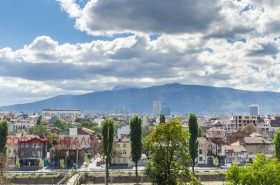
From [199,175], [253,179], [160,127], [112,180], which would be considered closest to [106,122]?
[112,180]

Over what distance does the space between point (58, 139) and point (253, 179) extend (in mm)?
81690

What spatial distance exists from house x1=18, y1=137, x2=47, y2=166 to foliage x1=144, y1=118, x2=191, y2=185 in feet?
221

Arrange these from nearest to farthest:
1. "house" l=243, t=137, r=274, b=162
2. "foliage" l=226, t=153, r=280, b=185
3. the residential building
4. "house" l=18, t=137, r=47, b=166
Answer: "foliage" l=226, t=153, r=280, b=185
"house" l=18, t=137, r=47, b=166
"house" l=243, t=137, r=274, b=162
the residential building

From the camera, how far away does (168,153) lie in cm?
3131

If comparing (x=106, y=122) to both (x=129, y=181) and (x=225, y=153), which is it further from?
(x=225, y=153)

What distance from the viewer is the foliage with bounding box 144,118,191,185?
31125mm

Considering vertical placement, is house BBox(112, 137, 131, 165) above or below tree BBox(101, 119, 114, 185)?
below

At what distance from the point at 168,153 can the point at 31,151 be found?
69.9 metres

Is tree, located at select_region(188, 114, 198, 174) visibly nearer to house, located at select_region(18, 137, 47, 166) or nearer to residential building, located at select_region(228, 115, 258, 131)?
house, located at select_region(18, 137, 47, 166)

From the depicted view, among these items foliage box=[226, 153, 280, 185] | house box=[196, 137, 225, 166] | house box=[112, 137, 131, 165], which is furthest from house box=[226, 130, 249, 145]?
foliage box=[226, 153, 280, 185]

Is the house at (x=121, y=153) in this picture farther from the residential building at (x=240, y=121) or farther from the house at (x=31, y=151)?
the residential building at (x=240, y=121)

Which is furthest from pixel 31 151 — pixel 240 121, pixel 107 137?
pixel 240 121

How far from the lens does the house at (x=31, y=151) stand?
3666 inches

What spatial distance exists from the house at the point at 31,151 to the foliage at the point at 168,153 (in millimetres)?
67311
